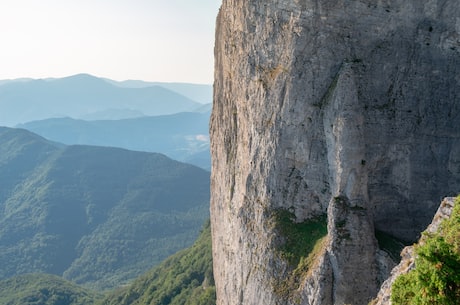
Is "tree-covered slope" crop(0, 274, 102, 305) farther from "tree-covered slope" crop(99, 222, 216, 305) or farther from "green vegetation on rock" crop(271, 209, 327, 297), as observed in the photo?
"green vegetation on rock" crop(271, 209, 327, 297)

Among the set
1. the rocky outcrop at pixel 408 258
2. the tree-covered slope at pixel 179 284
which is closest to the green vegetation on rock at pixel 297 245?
the rocky outcrop at pixel 408 258

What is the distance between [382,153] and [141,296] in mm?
68435

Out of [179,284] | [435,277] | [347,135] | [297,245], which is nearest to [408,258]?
[435,277]

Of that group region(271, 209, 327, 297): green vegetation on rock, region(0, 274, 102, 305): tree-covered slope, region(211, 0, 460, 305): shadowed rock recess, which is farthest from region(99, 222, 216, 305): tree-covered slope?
region(211, 0, 460, 305): shadowed rock recess

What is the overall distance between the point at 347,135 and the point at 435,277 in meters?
15.0

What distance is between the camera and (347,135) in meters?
26.2

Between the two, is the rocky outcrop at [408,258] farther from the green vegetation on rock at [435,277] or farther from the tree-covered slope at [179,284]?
the tree-covered slope at [179,284]

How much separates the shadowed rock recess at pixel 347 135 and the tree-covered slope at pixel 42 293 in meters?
92.9

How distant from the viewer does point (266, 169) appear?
30.8 metres

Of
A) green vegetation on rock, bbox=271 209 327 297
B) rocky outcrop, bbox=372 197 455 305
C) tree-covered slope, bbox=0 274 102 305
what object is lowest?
tree-covered slope, bbox=0 274 102 305

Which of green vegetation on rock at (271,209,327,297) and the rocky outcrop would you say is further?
green vegetation on rock at (271,209,327,297)

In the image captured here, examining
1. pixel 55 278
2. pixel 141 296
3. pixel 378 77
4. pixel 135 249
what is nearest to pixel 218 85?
pixel 378 77

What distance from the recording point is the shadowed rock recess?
2602 cm

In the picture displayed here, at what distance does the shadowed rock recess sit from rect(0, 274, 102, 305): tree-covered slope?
9287 cm
